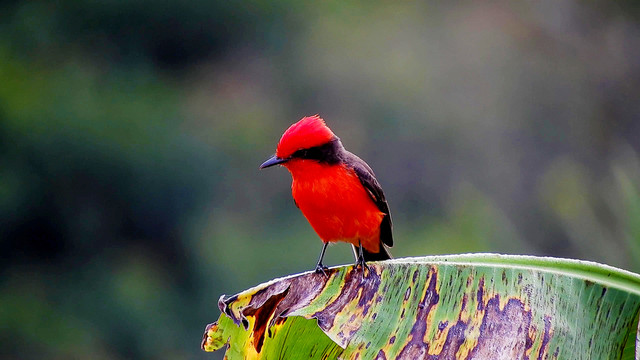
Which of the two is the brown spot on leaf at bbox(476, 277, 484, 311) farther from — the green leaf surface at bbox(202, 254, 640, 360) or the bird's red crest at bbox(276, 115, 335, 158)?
the bird's red crest at bbox(276, 115, 335, 158)

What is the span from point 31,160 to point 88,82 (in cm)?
178

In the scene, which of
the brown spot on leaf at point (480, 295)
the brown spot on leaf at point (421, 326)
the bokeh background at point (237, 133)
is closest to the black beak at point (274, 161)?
the brown spot on leaf at point (421, 326)

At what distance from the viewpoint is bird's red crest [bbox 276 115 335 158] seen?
13.1 ft

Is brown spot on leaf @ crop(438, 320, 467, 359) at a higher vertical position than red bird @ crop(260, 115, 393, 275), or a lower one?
lower

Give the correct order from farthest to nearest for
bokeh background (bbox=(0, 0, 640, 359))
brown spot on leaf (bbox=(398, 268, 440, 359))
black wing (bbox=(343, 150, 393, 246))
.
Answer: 1. bokeh background (bbox=(0, 0, 640, 359))
2. black wing (bbox=(343, 150, 393, 246))
3. brown spot on leaf (bbox=(398, 268, 440, 359))

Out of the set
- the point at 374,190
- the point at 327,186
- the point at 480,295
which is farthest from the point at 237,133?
the point at 480,295

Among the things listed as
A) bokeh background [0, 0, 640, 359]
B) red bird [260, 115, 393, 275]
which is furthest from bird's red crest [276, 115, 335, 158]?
bokeh background [0, 0, 640, 359]

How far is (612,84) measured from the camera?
17.9 m

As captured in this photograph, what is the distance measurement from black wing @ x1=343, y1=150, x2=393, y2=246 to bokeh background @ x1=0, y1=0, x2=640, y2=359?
23.6 feet

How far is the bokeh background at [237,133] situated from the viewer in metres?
14.0

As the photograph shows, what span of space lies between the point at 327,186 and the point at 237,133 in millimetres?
11941

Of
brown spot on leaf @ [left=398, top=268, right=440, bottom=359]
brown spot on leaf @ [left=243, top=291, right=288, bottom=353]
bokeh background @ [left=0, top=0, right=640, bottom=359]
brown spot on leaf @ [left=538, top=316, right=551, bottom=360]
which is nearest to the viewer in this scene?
brown spot on leaf @ [left=538, top=316, right=551, bottom=360]

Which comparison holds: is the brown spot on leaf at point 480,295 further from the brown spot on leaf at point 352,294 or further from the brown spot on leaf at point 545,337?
the brown spot on leaf at point 352,294

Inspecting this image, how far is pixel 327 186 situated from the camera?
412 centimetres
